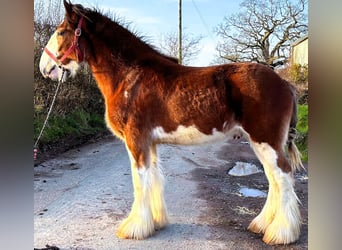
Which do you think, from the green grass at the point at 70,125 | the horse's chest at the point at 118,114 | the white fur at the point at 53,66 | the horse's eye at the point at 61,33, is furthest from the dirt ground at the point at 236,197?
the horse's eye at the point at 61,33

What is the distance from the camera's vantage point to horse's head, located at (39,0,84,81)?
1513mm

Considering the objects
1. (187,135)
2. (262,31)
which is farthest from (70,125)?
(262,31)

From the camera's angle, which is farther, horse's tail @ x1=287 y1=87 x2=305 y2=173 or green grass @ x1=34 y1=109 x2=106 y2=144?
green grass @ x1=34 y1=109 x2=106 y2=144

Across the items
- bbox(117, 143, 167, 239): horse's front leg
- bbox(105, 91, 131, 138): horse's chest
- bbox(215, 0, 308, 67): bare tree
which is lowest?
bbox(117, 143, 167, 239): horse's front leg

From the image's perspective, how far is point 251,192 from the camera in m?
1.50

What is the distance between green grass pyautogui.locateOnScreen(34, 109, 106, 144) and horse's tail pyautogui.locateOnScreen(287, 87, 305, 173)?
2.40 feet

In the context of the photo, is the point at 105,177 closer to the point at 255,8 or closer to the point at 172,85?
the point at 172,85

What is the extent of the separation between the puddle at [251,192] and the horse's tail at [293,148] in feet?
0.50

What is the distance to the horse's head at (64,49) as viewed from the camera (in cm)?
151

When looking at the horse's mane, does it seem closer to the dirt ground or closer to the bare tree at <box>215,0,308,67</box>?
the bare tree at <box>215,0,308,67</box>

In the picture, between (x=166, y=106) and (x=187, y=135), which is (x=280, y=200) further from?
(x=166, y=106)

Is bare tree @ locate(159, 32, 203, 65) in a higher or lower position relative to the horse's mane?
lower

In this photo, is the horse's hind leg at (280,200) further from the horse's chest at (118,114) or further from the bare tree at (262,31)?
the horse's chest at (118,114)

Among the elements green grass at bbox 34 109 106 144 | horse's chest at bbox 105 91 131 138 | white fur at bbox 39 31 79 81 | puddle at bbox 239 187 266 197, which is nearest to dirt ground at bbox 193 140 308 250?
puddle at bbox 239 187 266 197
